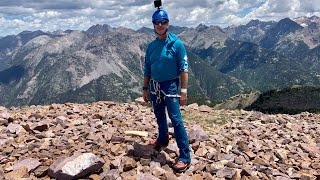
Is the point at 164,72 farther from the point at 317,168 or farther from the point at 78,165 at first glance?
the point at 317,168

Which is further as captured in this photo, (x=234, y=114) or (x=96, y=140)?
(x=234, y=114)

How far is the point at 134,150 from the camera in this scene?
11328mm

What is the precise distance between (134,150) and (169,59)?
3366 mm

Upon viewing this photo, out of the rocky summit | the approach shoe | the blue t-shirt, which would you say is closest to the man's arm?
the blue t-shirt

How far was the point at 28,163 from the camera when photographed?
33.8ft

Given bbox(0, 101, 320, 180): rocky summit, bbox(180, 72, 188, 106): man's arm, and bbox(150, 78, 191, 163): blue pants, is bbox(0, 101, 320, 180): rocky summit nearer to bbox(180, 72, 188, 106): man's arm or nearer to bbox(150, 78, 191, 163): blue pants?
bbox(150, 78, 191, 163): blue pants

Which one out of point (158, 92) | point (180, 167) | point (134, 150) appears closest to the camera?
point (180, 167)

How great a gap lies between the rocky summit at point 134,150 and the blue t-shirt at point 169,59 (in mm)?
2774

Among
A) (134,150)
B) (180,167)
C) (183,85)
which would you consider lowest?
(180,167)

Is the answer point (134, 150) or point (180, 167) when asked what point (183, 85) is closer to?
point (180, 167)

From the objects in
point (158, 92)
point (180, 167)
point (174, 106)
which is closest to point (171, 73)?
point (158, 92)

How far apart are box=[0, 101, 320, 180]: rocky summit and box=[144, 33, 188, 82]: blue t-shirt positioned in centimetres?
277

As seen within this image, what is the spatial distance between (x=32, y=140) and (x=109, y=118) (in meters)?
4.45

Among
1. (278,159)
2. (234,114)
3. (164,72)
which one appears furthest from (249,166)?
(234,114)
